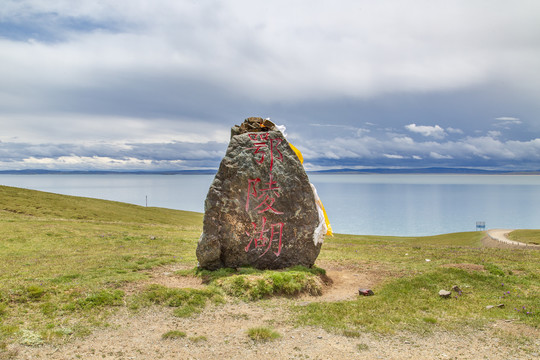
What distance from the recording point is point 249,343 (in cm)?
920

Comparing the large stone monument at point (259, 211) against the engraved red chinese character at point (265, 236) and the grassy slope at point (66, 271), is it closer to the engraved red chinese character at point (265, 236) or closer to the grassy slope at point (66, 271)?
the engraved red chinese character at point (265, 236)

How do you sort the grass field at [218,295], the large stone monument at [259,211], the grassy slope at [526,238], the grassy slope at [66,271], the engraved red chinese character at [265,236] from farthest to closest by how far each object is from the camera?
the grassy slope at [526,238] → the engraved red chinese character at [265,236] → the large stone monument at [259,211] → the grass field at [218,295] → the grassy slope at [66,271]

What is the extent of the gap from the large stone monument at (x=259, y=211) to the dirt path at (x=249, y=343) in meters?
3.88

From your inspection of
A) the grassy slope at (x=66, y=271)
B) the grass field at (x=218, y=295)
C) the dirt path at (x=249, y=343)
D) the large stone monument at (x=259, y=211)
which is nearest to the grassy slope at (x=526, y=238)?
the grass field at (x=218, y=295)

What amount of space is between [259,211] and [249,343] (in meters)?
6.41

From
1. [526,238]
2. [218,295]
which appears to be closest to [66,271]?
[218,295]

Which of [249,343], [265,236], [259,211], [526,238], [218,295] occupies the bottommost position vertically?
[526,238]

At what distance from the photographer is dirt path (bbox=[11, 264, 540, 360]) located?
8516 mm

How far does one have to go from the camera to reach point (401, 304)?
1195 centimetres

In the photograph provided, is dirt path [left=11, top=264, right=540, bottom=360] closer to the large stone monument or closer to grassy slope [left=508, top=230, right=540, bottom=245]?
the large stone monument

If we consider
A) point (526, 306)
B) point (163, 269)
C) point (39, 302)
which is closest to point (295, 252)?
point (163, 269)

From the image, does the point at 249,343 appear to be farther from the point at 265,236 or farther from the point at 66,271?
the point at 66,271

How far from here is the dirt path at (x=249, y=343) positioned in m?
8.52

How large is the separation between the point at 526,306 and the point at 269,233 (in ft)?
29.3
